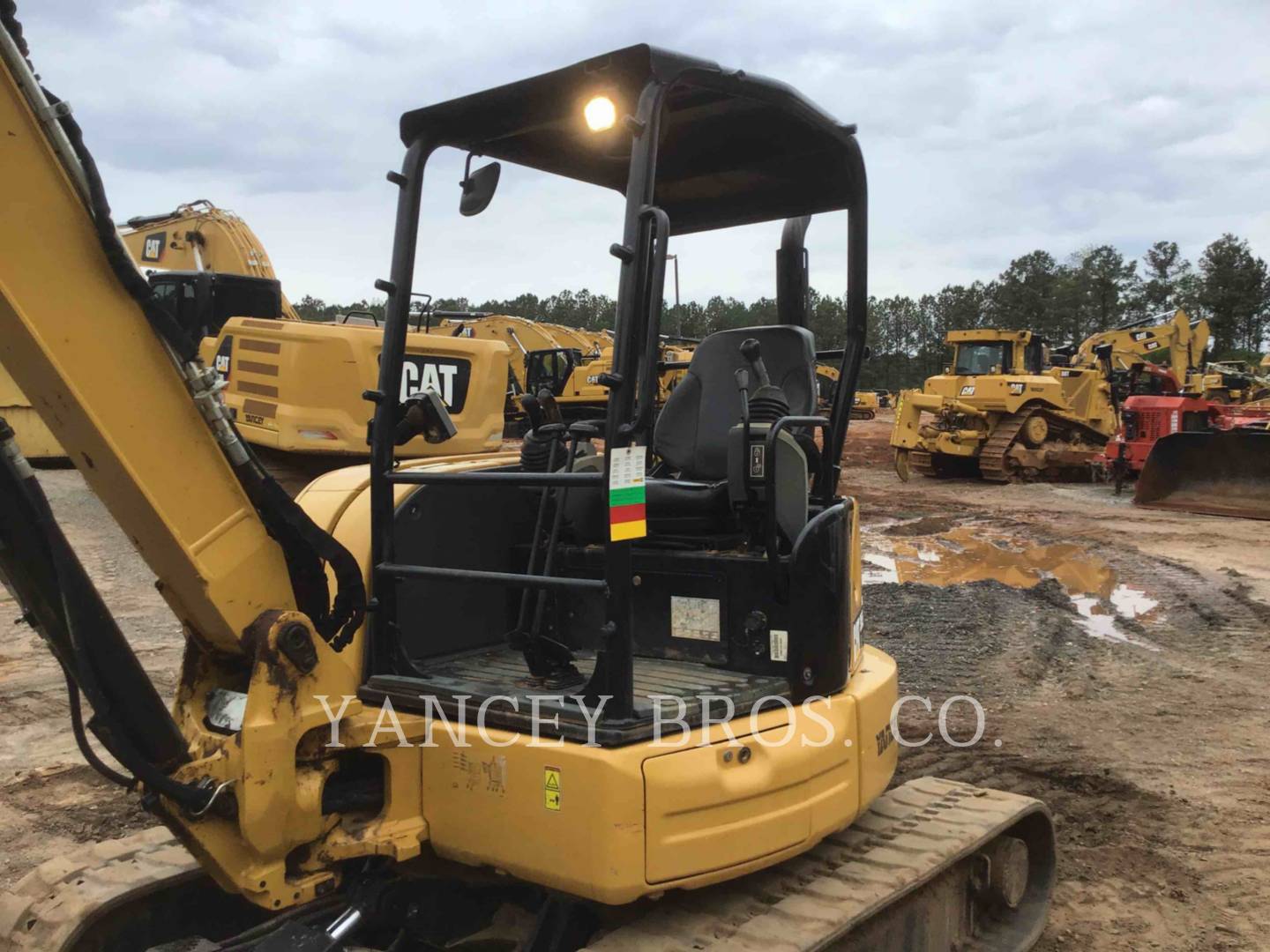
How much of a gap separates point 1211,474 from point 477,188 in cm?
1296

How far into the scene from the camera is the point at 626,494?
245cm

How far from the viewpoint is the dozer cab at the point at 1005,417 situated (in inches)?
694

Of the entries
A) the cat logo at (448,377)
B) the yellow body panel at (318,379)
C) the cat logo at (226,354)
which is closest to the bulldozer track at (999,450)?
the yellow body panel at (318,379)

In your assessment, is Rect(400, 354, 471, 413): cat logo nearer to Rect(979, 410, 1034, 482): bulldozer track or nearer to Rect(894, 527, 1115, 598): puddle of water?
Rect(894, 527, 1115, 598): puddle of water

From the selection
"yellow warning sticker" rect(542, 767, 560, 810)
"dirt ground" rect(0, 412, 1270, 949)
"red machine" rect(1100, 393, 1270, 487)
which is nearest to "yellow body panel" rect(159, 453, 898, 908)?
"yellow warning sticker" rect(542, 767, 560, 810)

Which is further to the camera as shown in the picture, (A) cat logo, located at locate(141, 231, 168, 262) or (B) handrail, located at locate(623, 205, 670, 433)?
(A) cat logo, located at locate(141, 231, 168, 262)

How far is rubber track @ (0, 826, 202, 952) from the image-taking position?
2873 mm

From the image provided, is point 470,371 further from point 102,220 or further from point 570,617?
point 102,220

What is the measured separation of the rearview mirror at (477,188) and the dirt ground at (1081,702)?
2.97 meters

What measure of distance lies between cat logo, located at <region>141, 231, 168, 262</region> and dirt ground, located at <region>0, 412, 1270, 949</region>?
13.4 feet

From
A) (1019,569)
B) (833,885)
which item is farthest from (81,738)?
(1019,569)

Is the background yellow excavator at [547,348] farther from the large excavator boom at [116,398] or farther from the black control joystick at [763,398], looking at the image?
the large excavator boom at [116,398]

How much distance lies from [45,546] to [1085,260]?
230 feet

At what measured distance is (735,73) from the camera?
2.75m
